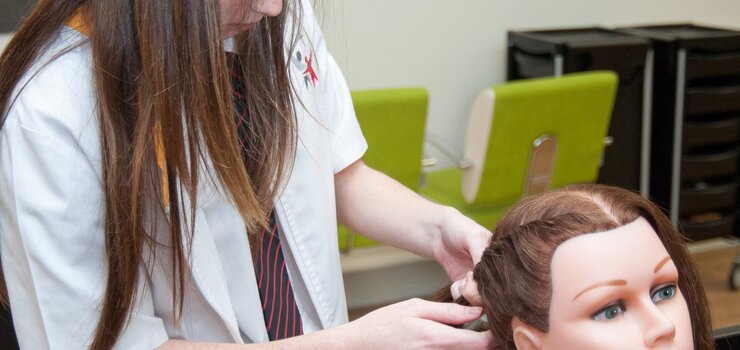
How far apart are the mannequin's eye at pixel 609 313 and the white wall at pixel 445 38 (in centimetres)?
210

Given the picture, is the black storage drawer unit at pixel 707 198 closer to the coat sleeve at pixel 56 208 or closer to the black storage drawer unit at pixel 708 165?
the black storage drawer unit at pixel 708 165

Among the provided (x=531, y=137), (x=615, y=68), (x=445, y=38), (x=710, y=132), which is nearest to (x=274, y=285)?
(x=531, y=137)

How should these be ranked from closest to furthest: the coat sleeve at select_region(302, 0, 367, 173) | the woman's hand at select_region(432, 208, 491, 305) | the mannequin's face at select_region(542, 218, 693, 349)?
the mannequin's face at select_region(542, 218, 693, 349) < the woman's hand at select_region(432, 208, 491, 305) < the coat sleeve at select_region(302, 0, 367, 173)

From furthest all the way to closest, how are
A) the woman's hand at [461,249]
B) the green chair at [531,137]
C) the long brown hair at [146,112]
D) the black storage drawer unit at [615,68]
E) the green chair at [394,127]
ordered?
1. the black storage drawer unit at [615,68]
2. the green chair at [531,137]
3. the green chair at [394,127]
4. the woman's hand at [461,249]
5. the long brown hair at [146,112]

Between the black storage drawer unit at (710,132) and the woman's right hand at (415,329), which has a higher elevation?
the woman's right hand at (415,329)

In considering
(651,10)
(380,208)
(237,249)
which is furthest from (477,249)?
(651,10)

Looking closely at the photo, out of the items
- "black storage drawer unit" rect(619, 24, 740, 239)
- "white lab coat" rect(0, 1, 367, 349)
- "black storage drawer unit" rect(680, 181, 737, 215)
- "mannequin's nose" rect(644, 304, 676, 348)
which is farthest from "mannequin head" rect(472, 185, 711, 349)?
"black storage drawer unit" rect(680, 181, 737, 215)

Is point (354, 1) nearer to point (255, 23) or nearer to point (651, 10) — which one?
point (651, 10)

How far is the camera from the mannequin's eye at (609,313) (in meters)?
1.00

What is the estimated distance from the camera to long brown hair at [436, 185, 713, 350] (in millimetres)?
1035

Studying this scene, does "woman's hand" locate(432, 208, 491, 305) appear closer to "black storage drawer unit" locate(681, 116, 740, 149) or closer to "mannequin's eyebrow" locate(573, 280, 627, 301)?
"mannequin's eyebrow" locate(573, 280, 627, 301)

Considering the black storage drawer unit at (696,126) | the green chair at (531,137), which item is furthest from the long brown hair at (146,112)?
the black storage drawer unit at (696,126)

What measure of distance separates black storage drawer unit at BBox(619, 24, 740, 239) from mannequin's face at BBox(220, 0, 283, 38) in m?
2.35

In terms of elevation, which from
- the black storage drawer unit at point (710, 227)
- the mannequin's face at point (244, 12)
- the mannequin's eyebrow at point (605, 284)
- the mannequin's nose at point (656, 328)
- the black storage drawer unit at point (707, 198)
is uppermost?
the mannequin's face at point (244, 12)
